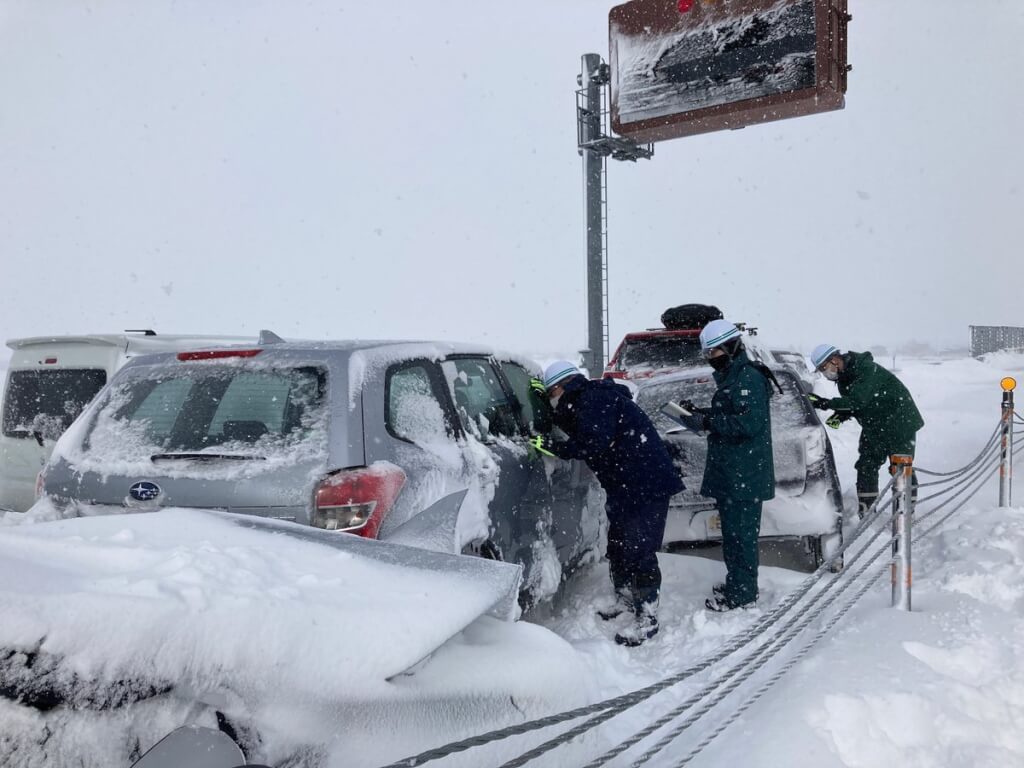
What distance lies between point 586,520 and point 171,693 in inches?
150

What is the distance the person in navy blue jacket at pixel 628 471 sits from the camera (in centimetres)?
439

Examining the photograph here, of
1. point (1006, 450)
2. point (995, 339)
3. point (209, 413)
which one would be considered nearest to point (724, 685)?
point (209, 413)

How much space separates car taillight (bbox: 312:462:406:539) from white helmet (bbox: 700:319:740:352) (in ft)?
8.37

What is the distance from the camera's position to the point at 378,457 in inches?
118

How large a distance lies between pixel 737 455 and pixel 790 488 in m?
0.98

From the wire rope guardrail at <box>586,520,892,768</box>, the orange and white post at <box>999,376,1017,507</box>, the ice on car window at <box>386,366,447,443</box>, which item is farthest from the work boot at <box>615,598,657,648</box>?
the orange and white post at <box>999,376,1017,507</box>

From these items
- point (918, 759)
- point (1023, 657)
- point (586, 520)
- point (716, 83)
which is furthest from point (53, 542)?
point (716, 83)

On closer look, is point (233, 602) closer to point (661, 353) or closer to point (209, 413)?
point (209, 413)

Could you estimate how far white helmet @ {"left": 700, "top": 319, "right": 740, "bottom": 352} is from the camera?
15.4 feet

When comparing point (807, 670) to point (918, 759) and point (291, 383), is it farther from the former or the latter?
point (291, 383)

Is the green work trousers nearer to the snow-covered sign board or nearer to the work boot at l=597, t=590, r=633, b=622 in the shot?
the work boot at l=597, t=590, r=633, b=622

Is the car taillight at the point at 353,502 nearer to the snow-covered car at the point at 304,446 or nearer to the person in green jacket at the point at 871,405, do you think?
the snow-covered car at the point at 304,446

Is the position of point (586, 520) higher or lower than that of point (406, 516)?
lower

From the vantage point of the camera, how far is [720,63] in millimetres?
13641
